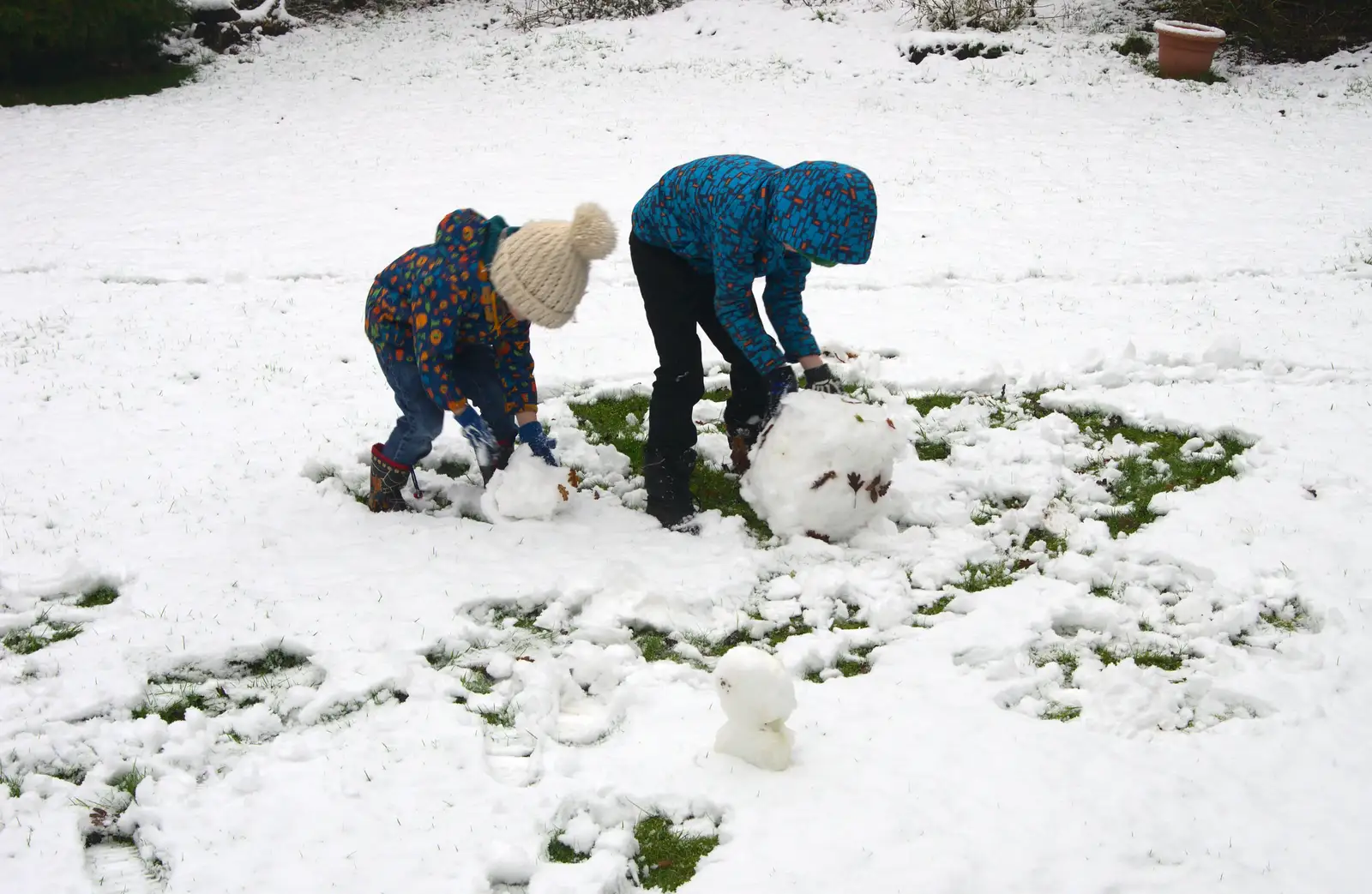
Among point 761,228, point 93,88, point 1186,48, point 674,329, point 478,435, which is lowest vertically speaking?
point 478,435

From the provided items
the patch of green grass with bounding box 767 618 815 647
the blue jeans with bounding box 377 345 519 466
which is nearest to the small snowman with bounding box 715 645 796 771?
the patch of green grass with bounding box 767 618 815 647

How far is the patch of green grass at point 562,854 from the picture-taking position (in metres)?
2.89

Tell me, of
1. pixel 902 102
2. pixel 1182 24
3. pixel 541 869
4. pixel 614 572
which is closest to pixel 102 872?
pixel 541 869

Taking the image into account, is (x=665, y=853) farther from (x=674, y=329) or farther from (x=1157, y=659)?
(x=674, y=329)

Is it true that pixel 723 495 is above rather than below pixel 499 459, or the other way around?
below

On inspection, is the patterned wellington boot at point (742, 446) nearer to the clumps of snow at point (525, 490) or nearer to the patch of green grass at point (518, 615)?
the clumps of snow at point (525, 490)

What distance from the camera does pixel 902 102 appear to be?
14094mm

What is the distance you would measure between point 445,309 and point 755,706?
6.83 feet

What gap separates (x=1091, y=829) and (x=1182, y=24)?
50.4ft

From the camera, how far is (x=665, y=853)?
9.55 feet

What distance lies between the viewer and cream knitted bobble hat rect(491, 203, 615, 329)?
4.03 metres

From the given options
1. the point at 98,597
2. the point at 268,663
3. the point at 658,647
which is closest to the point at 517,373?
the point at 658,647

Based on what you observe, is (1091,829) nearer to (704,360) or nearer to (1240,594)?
(1240,594)

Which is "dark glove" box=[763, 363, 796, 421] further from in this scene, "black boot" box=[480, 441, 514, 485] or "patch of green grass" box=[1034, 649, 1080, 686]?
"patch of green grass" box=[1034, 649, 1080, 686]
